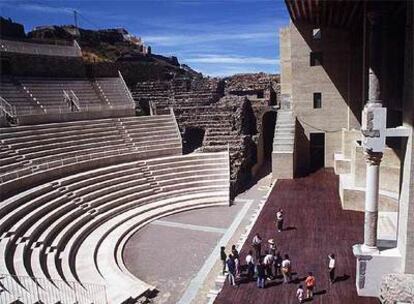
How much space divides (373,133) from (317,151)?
13.2 metres

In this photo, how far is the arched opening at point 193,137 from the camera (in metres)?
27.5

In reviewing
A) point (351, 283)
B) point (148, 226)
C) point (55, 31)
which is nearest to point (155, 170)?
point (148, 226)

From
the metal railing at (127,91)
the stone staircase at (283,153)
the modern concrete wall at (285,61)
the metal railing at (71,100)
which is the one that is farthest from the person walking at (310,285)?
the metal railing at (127,91)

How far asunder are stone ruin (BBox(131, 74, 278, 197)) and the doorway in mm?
3741

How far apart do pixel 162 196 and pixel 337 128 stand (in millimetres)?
10380

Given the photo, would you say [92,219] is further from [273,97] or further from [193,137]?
[273,97]

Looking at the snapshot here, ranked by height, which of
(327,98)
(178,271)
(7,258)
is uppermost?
(327,98)

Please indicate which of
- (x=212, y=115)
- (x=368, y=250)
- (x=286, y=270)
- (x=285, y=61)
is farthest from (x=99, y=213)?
(x=285, y=61)

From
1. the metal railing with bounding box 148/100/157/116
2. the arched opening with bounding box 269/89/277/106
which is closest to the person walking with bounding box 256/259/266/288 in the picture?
the metal railing with bounding box 148/100/157/116

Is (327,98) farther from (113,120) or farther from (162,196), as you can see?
(113,120)

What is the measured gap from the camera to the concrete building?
10.8 meters

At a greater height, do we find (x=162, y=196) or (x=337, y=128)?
(x=337, y=128)

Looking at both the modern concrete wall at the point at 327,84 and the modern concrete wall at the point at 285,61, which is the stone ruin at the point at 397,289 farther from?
the modern concrete wall at the point at 285,61

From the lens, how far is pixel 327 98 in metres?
23.0
